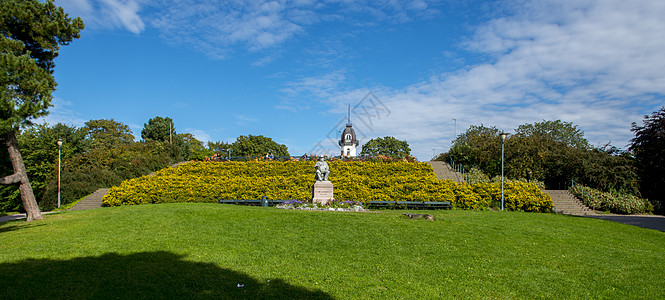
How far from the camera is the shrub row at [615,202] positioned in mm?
18469

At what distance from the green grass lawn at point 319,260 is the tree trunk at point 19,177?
97 cm

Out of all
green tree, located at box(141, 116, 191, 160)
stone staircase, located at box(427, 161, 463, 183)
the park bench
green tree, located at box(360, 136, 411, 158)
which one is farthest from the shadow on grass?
green tree, located at box(360, 136, 411, 158)

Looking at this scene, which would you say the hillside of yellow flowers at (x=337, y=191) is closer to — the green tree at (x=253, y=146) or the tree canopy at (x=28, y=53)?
the tree canopy at (x=28, y=53)

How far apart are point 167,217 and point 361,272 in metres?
7.51

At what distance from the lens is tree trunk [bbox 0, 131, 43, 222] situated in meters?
10.6

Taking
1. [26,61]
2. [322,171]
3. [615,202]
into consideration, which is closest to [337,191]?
[322,171]

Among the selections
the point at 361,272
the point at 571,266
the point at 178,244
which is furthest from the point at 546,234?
the point at 178,244

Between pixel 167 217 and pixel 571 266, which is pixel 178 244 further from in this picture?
pixel 571 266

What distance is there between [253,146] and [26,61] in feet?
166

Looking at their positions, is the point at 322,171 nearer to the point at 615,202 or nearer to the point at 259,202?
the point at 259,202

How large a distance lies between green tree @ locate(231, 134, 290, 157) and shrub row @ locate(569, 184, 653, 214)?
4597 cm

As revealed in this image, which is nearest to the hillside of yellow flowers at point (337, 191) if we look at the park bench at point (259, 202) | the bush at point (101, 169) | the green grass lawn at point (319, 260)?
the park bench at point (259, 202)

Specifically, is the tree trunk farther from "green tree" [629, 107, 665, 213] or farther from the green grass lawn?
"green tree" [629, 107, 665, 213]

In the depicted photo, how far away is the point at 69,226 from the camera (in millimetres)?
9648
